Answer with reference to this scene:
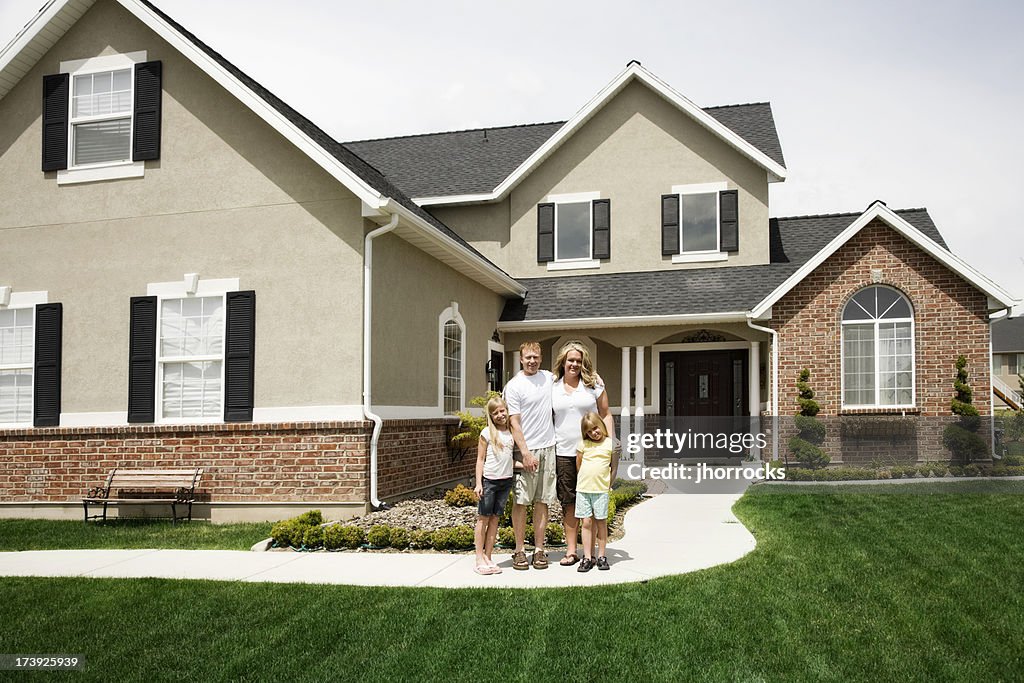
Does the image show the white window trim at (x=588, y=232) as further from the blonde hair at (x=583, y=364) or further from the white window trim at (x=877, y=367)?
the blonde hair at (x=583, y=364)

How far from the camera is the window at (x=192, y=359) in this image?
1138 cm

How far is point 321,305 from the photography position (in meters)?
11.1

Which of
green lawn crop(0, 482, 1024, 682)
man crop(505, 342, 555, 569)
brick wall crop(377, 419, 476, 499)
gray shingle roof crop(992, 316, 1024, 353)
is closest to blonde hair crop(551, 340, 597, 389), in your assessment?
man crop(505, 342, 555, 569)

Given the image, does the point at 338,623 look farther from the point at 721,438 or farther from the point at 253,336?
the point at 721,438

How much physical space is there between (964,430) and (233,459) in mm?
11889

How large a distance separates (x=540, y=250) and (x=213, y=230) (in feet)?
27.3

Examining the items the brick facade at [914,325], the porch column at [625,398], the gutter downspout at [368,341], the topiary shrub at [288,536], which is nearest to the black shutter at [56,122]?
the gutter downspout at [368,341]

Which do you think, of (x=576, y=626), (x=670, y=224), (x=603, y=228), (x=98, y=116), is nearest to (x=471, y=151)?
(x=603, y=228)

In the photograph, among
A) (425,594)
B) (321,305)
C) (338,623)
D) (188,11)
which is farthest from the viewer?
(188,11)

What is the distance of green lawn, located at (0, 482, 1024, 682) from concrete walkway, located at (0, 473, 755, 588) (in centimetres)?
37

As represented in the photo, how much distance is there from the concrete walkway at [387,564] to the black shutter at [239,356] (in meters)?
2.67

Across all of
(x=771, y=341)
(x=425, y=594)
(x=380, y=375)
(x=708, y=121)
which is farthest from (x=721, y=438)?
(x=425, y=594)

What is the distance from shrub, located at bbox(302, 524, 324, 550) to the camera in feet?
29.0

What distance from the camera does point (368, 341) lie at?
10.8 meters
